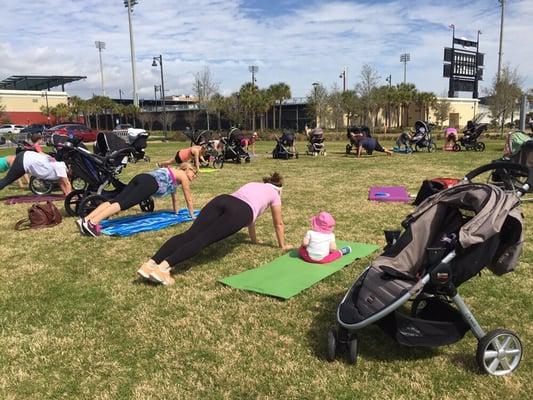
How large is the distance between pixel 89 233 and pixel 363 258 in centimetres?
398

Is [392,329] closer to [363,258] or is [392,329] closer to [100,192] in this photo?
[363,258]

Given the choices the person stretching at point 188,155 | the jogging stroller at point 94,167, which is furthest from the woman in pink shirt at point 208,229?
the person stretching at point 188,155

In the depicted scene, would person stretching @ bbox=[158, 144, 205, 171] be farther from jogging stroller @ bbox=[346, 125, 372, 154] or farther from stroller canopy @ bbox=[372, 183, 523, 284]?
stroller canopy @ bbox=[372, 183, 523, 284]

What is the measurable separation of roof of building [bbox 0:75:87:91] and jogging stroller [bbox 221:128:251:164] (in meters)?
78.2

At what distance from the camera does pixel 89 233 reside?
269 inches

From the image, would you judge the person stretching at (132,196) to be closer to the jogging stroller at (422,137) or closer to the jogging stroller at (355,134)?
the jogging stroller at (355,134)

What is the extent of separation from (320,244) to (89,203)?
14.3ft

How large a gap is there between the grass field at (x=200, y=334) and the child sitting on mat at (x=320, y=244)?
0.32 metres

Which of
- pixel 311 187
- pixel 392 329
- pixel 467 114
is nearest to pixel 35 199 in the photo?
pixel 311 187

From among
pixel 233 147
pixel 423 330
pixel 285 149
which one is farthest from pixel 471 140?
pixel 423 330

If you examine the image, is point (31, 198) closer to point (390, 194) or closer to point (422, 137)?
point (390, 194)

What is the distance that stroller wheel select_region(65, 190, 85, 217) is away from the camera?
27.6ft

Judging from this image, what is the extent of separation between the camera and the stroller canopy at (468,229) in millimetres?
2885

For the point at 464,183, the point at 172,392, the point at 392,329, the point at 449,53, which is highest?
the point at 449,53
